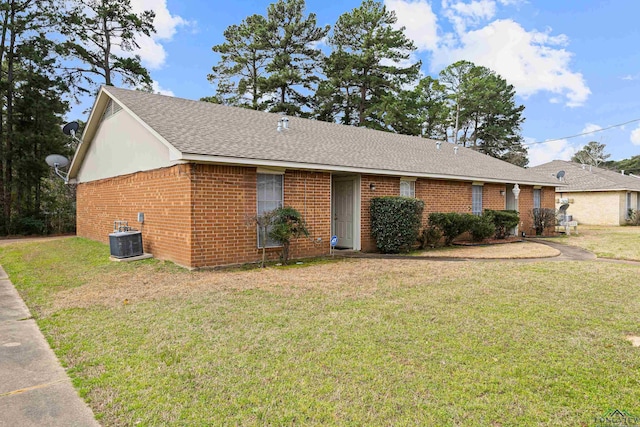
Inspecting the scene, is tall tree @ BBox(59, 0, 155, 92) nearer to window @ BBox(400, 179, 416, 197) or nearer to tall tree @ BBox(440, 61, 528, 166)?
window @ BBox(400, 179, 416, 197)

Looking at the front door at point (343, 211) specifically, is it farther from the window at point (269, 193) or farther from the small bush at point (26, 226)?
the small bush at point (26, 226)

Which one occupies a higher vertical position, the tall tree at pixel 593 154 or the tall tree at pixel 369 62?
the tall tree at pixel 369 62

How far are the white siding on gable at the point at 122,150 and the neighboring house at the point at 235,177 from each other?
0.11 ft

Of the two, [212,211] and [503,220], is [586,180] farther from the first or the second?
[212,211]

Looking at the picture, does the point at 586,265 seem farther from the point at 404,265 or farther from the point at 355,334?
the point at 355,334

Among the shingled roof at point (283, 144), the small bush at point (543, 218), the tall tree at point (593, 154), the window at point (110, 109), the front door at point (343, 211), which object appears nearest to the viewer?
the shingled roof at point (283, 144)

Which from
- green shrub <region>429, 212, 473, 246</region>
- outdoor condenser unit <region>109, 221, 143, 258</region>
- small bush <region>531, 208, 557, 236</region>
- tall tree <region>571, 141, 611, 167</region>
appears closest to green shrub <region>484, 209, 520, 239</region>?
green shrub <region>429, 212, 473, 246</region>

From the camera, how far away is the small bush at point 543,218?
16672 millimetres

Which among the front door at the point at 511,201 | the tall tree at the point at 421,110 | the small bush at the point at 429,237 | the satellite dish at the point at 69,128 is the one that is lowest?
the small bush at the point at 429,237

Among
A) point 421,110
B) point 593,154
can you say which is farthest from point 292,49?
point 593,154

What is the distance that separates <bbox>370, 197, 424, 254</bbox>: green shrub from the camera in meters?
10.5

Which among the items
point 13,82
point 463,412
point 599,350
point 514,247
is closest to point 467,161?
Result: point 514,247

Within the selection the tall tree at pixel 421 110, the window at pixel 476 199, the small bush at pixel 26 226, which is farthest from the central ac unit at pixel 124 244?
the tall tree at pixel 421 110

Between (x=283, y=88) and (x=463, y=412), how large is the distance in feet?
94.8
